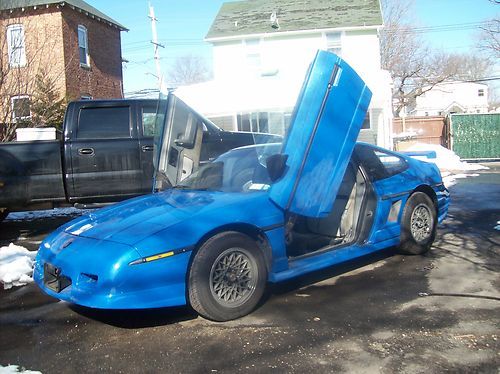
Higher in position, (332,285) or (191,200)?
(191,200)

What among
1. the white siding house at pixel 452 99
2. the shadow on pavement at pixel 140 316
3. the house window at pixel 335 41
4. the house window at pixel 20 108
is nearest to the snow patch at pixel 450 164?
the house window at pixel 335 41

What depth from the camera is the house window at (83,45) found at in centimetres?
2144

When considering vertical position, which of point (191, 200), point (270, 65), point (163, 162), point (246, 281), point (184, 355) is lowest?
point (184, 355)

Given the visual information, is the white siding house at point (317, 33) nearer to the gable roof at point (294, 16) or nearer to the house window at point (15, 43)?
the gable roof at point (294, 16)

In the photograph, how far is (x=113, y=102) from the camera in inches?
299

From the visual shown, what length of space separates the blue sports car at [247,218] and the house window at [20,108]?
27.5ft

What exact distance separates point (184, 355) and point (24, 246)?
452 cm

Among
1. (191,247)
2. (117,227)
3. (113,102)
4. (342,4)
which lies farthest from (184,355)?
A: (342,4)

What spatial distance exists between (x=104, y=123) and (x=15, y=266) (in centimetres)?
262

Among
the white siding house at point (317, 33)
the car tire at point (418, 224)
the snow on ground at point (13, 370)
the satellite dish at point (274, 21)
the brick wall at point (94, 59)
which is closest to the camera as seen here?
the snow on ground at point (13, 370)

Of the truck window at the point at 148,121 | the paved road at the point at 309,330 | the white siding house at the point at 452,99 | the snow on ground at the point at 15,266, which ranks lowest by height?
the paved road at the point at 309,330

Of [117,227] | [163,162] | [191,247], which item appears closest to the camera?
[191,247]

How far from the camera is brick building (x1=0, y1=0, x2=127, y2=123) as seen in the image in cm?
1252

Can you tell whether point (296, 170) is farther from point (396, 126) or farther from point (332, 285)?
point (396, 126)
